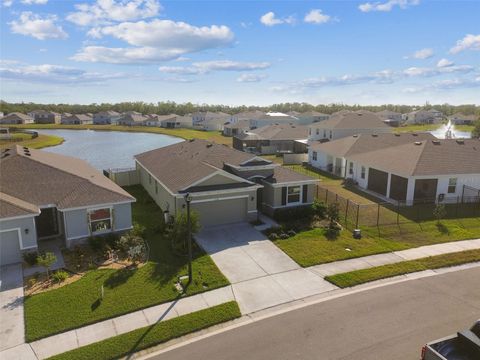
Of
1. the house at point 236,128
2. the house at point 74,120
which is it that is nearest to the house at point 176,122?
the house at point 236,128

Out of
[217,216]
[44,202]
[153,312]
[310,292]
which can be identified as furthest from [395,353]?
[44,202]

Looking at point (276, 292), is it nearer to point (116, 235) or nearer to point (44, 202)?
point (116, 235)

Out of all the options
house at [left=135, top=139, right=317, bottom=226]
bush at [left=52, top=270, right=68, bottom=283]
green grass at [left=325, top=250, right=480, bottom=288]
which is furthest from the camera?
house at [left=135, top=139, right=317, bottom=226]

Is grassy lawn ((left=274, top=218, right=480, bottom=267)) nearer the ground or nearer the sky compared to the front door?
nearer the ground

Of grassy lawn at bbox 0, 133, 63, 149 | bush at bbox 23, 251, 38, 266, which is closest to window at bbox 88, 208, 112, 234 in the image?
bush at bbox 23, 251, 38, 266

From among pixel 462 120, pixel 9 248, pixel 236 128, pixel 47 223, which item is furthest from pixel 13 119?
pixel 462 120

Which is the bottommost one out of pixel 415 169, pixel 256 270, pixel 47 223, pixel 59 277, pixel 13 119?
pixel 256 270

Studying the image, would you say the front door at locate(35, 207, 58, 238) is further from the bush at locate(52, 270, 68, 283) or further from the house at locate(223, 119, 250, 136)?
the house at locate(223, 119, 250, 136)

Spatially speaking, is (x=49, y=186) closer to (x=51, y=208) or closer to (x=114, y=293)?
(x=51, y=208)
